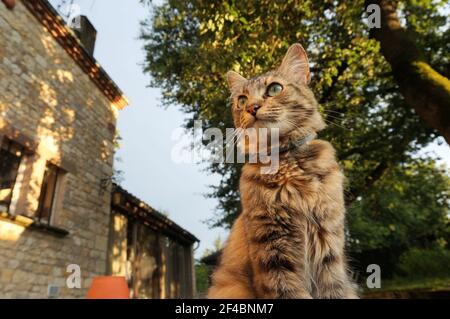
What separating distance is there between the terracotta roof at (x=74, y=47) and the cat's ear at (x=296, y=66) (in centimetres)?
846

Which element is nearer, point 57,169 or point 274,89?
point 274,89

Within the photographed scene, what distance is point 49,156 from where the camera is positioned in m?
7.71

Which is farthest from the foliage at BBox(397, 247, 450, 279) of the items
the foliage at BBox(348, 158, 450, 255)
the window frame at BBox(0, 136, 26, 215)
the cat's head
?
the window frame at BBox(0, 136, 26, 215)

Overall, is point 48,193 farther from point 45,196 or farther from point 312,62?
point 312,62

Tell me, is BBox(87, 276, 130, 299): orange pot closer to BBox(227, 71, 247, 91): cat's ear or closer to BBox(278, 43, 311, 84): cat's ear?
BBox(227, 71, 247, 91): cat's ear

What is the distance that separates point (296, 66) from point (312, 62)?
7970 mm

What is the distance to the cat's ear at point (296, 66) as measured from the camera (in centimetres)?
190

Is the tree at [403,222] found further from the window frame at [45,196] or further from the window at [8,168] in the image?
the window at [8,168]

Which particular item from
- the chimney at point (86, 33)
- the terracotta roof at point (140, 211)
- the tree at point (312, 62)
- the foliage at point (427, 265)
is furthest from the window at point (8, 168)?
the foliage at point (427, 265)

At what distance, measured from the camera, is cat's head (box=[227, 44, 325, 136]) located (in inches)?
66.6

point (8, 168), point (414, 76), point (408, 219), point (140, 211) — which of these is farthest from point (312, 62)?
point (408, 219)

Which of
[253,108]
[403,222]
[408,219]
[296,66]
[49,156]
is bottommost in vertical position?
[253,108]

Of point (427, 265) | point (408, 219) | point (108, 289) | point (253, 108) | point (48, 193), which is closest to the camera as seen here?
point (253, 108)
